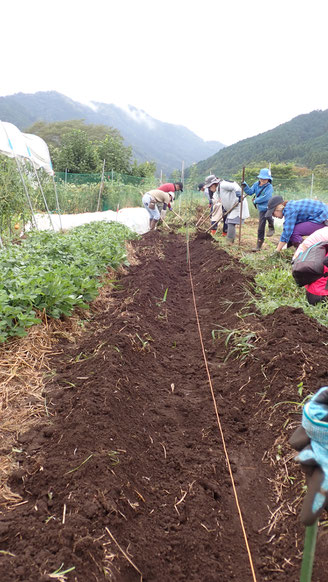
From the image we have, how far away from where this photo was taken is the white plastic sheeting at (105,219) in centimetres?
1075

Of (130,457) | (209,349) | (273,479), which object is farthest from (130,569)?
(209,349)

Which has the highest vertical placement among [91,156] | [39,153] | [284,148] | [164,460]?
[284,148]

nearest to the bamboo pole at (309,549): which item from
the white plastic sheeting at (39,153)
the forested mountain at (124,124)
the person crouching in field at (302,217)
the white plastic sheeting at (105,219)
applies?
the person crouching in field at (302,217)

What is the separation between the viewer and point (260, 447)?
243 cm

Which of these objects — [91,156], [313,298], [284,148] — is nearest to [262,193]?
[313,298]

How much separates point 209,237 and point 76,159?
15090 mm

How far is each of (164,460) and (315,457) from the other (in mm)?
1633

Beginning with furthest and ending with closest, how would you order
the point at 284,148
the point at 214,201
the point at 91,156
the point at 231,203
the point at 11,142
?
the point at 284,148 < the point at 91,156 < the point at 214,201 < the point at 231,203 < the point at 11,142

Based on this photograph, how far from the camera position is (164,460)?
2365mm

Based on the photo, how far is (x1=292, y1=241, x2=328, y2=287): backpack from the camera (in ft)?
A: 9.97

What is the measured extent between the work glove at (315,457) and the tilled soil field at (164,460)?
Result: 0.91m

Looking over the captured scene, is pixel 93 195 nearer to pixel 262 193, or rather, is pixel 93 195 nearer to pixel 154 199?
pixel 154 199

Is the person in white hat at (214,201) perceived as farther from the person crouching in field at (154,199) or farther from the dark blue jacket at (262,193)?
the dark blue jacket at (262,193)

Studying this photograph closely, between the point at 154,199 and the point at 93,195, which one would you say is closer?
the point at 154,199
